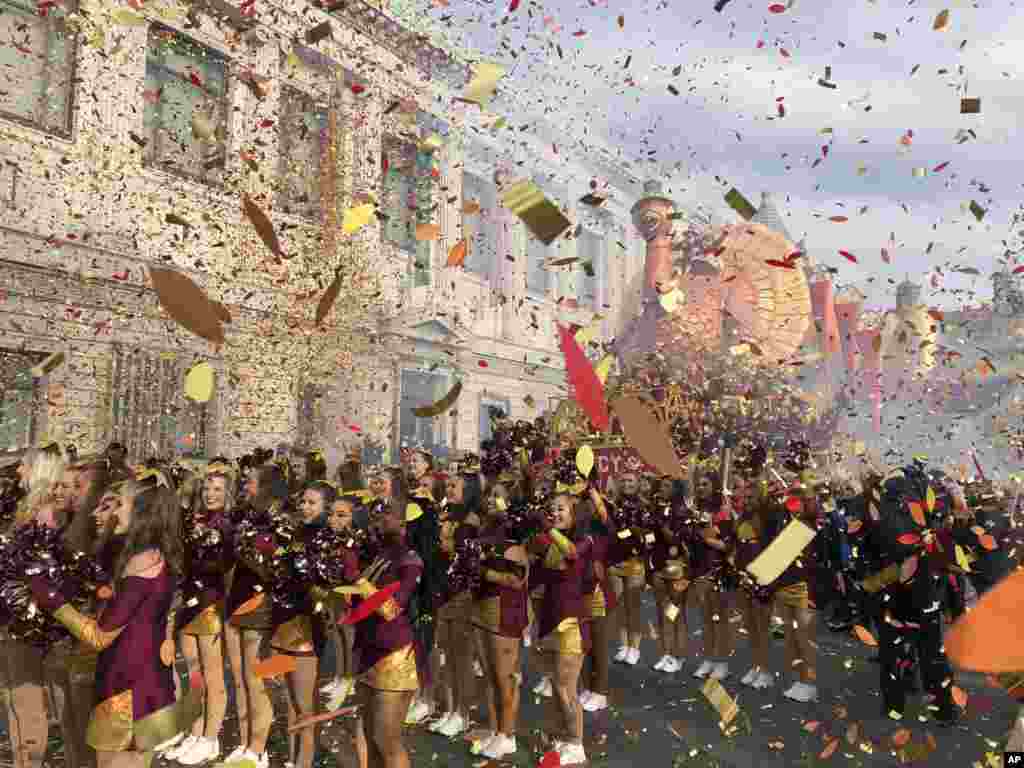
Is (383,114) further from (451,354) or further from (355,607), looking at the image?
(355,607)

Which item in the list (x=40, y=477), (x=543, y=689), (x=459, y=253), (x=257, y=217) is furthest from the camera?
(x=459, y=253)

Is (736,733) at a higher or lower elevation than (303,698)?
lower

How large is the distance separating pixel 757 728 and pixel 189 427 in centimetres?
1324

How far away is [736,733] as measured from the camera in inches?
249

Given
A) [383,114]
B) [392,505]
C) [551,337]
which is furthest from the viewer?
[551,337]

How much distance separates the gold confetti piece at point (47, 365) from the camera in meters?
14.1

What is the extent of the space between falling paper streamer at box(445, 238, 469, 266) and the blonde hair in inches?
→ 680

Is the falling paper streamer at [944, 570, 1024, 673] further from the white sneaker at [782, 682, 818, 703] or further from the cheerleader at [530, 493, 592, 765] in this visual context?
the white sneaker at [782, 682, 818, 703]

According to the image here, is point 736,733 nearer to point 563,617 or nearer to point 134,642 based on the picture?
point 563,617

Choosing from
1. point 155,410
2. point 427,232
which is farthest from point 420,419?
point 155,410

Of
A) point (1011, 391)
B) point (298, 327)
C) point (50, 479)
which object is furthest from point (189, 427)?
point (1011, 391)

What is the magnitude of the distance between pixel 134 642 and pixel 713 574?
5.87m

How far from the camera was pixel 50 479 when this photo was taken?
532 cm

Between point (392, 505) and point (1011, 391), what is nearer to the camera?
point (392, 505)
